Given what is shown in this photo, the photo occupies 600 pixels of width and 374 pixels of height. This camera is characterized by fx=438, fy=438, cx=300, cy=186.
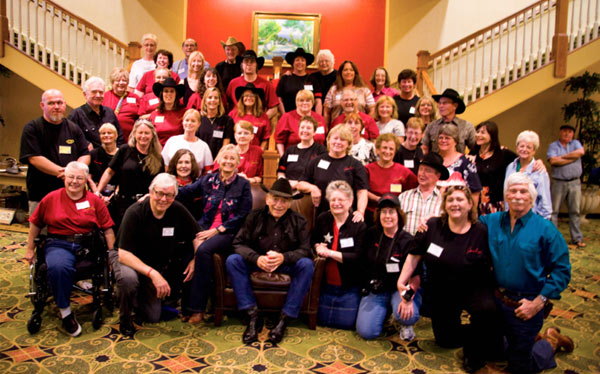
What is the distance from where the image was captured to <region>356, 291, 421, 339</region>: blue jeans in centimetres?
306

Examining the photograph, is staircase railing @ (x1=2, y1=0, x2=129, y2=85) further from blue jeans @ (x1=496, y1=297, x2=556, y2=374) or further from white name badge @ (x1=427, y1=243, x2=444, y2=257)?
blue jeans @ (x1=496, y1=297, x2=556, y2=374)

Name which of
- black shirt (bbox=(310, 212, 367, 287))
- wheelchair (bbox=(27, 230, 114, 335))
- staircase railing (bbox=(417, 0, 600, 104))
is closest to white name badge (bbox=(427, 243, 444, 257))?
black shirt (bbox=(310, 212, 367, 287))

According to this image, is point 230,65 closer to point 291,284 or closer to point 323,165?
point 323,165

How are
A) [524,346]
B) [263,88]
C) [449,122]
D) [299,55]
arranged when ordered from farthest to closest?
[299,55]
[263,88]
[449,122]
[524,346]

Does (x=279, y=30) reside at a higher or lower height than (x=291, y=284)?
higher

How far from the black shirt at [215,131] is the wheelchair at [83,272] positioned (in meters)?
1.58

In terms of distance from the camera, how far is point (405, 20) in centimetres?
926

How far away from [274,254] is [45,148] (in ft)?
7.10

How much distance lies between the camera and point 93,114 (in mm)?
4422

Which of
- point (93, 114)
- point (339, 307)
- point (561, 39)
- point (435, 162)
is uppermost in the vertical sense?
point (561, 39)

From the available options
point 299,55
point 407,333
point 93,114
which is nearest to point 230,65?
point 299,55

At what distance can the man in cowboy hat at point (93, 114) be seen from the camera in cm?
432

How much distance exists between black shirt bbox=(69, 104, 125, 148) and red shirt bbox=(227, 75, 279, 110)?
1.36 m

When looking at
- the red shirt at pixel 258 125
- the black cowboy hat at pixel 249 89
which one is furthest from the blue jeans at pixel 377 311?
the black cowboy hat at pixel 249 89
